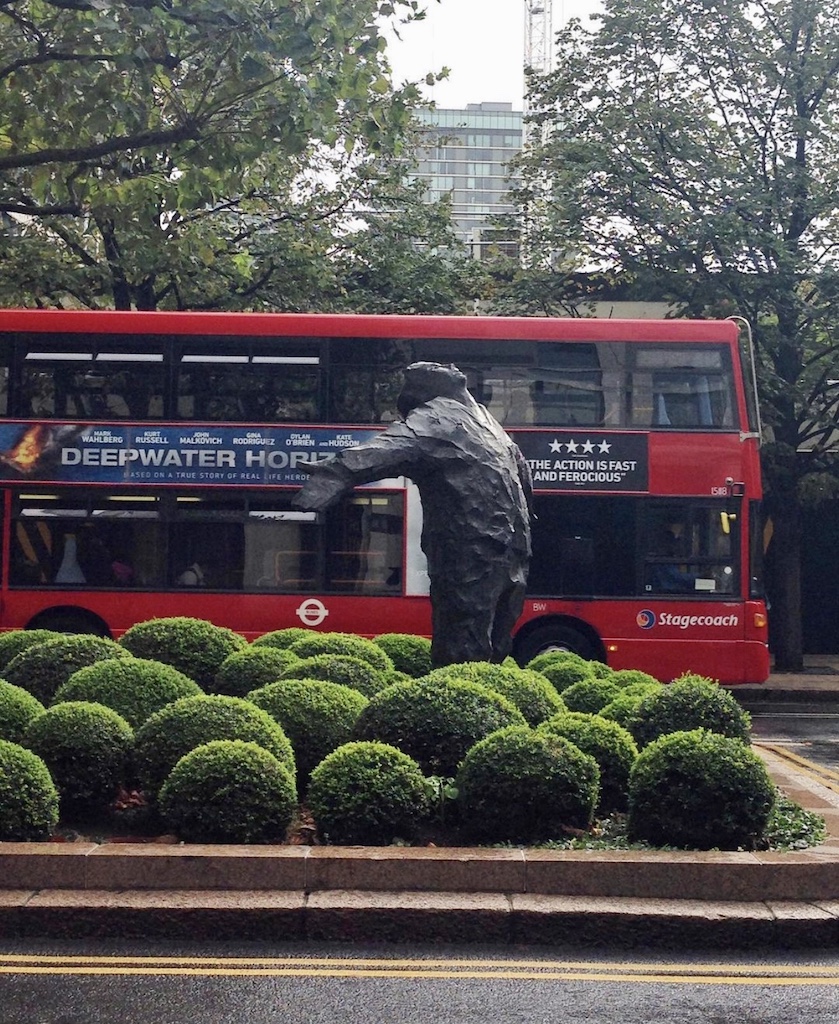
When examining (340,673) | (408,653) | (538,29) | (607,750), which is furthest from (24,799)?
(538,29)

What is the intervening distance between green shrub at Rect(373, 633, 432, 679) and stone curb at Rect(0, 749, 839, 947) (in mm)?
4625

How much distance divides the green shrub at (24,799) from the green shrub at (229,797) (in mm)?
535

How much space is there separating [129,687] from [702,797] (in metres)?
3.40

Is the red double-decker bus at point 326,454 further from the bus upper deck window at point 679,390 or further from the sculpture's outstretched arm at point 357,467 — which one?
the sculpture's outstretched arm at point 357,467

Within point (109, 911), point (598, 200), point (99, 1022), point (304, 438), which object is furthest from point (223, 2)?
point (598, 200)

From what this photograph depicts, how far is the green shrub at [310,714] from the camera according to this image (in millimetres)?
7531

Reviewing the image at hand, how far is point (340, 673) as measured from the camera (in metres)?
8.74

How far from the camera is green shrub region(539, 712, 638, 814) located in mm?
7488

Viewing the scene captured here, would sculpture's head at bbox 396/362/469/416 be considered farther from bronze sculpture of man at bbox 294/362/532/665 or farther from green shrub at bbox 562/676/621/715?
green shrub at bbox 562/676/621/715

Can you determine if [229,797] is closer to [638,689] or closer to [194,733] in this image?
[194,733]

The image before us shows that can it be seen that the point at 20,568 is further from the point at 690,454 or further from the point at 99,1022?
the point at 99,1022

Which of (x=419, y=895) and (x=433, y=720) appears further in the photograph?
(x=433, y=720)

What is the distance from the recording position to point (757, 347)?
19438 mm

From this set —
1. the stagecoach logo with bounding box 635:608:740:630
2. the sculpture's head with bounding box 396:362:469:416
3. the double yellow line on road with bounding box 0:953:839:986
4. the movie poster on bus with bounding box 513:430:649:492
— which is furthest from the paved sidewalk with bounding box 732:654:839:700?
the double yellow line on road with bounding box 0:953:839:986
